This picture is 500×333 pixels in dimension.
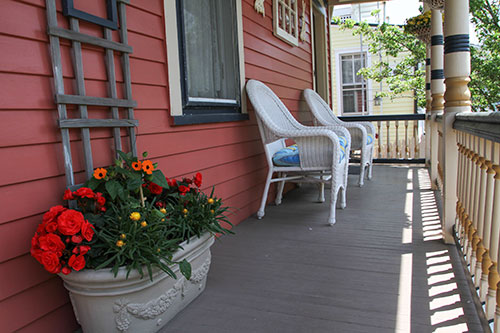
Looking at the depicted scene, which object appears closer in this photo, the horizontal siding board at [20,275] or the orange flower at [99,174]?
the horizontal siding board at [20,275]

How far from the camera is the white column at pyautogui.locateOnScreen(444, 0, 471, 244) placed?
2055 mm

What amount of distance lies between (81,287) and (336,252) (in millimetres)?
1410

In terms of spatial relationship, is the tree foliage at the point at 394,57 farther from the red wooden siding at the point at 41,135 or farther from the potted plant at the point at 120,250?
the potted plant at the point at 120,250

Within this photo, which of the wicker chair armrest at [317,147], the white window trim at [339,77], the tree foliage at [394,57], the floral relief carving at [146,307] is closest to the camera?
the floral relief carving at [146,307]

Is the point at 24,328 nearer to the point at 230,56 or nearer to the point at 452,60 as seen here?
the point at 230,56

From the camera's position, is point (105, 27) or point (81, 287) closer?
point (81, 287)

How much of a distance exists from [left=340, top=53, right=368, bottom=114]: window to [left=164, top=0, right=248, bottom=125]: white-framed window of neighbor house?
7555 mm

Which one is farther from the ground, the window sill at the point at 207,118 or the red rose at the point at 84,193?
the window sill at the point at 207,118

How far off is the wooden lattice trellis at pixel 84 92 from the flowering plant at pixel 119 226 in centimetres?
14

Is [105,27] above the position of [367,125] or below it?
above

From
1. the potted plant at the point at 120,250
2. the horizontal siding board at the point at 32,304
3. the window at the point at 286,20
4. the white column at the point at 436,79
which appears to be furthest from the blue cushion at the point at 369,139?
the horizontal siding board at the point at 32,304

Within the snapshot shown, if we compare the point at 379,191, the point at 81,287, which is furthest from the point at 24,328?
the point at 379,191

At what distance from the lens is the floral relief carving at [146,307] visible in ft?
4.36

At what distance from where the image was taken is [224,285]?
1.83 meters
